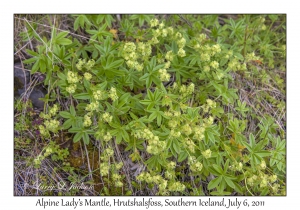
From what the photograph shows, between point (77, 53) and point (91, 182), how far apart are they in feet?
6.15

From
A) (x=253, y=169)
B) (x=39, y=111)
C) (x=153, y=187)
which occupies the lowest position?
(x=153, y=187)

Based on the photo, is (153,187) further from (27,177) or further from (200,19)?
(200,19)

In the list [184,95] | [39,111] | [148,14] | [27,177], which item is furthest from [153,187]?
[148,14]

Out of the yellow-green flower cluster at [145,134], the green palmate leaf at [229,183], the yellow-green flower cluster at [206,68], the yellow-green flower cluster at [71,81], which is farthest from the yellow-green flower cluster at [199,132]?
the yellow-green flower cluster at [71,81]

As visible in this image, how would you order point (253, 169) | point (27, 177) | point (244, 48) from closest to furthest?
point (253, 169) → point (27, 177) → point (244, 48)

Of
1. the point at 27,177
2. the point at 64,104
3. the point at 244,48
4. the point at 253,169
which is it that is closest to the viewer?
the point at 253,169

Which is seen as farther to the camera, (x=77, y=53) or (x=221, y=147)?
(x=77, y=53)

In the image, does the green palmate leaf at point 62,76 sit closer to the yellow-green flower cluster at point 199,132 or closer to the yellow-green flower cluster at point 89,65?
the yellow-green flower cluster at point 89,65

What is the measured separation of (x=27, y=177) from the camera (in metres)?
4.11

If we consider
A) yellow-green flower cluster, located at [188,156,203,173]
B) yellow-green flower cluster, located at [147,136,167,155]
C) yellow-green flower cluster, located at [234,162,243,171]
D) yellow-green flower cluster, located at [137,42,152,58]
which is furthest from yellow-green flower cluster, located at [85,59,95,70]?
yellow-green flower cluster, located at [234,162,243,171]

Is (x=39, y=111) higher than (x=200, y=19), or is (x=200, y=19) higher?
(x=200, y=19)

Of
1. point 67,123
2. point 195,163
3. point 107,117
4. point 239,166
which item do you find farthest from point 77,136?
point 239,166

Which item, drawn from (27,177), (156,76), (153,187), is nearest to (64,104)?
(27,177)

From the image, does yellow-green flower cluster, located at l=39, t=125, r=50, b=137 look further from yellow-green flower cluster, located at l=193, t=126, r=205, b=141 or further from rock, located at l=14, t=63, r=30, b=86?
yellow-green flower cluster, located at l=193, t=126, r=205, b=141
